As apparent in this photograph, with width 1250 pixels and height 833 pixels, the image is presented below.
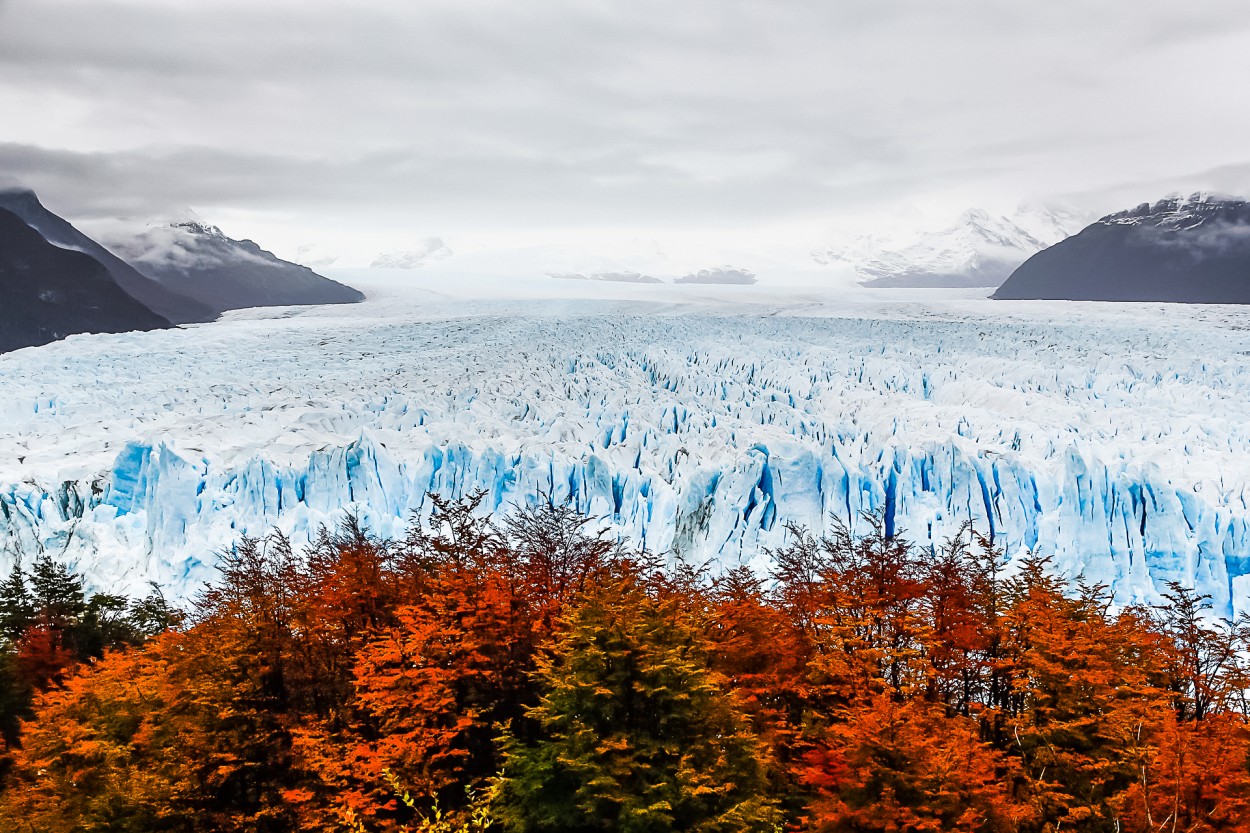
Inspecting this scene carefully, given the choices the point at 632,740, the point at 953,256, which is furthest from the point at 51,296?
the point at 953,256

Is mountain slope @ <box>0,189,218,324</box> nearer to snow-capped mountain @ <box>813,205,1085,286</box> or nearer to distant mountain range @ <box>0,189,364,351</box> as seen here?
distant mountain range @ <box>0,189,364,351</box>

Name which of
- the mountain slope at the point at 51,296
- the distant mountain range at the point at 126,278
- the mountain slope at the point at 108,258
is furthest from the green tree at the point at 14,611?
the mountain slope at the point at 108,258

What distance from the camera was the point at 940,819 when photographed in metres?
9.23

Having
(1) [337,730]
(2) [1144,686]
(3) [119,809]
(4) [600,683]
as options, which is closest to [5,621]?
(3) [119,809]

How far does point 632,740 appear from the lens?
10102 mm

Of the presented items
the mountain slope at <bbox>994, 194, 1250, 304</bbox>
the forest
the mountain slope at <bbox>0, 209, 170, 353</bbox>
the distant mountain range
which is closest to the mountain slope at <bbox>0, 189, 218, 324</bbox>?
the distant mountain range

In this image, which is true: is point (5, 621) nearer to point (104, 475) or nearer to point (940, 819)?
point (104, 475)

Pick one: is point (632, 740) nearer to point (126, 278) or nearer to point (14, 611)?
point (14, 611)

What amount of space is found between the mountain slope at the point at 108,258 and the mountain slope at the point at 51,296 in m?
5.97

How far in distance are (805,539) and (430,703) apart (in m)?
10.1

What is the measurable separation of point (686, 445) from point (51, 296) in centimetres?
5183

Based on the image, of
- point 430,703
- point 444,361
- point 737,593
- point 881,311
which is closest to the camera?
point 430,703

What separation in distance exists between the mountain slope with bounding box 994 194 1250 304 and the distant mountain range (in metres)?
52.3

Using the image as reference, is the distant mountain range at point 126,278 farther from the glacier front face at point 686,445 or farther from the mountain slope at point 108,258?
the glacier front face at point 686,445
